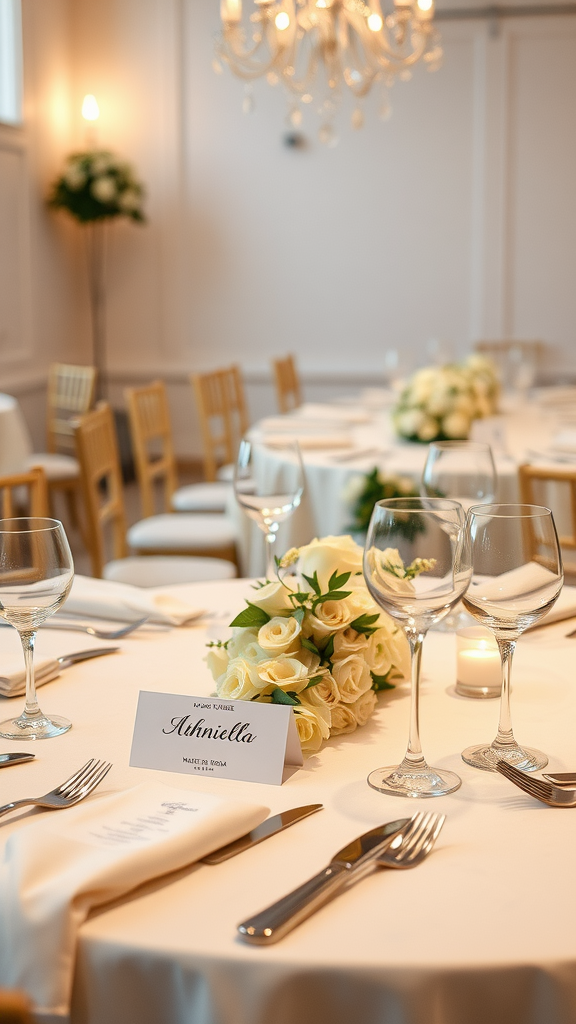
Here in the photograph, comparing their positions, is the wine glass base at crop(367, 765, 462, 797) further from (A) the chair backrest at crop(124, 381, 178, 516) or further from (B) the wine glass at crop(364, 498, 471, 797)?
(A) the chair backrest at crop(124, 381, 178, 516)

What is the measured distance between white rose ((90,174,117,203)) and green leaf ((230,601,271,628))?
19.6 feet

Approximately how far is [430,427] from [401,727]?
92.5 inches

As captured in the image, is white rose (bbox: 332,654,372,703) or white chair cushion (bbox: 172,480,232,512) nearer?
white rose (bbox: 332,654,372,703)

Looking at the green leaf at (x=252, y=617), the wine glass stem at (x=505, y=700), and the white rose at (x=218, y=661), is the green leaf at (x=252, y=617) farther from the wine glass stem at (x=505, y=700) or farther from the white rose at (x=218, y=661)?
the wine glass stem at (x=505, y=700)

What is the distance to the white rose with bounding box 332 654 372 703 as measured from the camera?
3.58ft

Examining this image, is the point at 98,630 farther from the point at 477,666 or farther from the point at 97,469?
the point at 97,469

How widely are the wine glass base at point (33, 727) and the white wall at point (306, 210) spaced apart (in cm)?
590

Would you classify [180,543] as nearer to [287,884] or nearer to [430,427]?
[430,427]

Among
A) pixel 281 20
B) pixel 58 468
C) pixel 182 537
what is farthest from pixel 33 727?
pixel 58 468

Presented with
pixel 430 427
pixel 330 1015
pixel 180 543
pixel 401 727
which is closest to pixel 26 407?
pixel 180 543

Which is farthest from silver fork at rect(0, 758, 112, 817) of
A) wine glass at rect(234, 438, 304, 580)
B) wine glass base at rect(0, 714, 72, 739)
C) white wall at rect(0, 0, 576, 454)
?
white wall at rect(0, 0, 576, 454)

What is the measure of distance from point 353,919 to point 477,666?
52cm

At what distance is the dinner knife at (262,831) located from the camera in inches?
33.5

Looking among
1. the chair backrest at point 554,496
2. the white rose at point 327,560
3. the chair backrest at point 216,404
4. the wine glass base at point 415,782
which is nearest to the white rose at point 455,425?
the chair backrest at point 554,496
